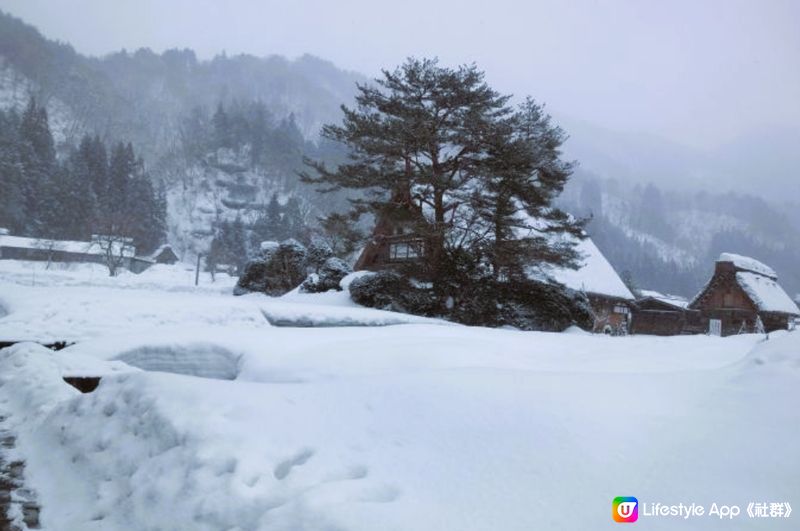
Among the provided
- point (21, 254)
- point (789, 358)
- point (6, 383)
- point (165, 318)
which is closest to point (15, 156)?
point (21, 254)

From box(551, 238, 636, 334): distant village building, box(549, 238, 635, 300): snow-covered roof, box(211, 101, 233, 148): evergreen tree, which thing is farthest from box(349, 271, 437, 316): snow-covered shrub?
box(211, 101, 233, 148): evergreen tree

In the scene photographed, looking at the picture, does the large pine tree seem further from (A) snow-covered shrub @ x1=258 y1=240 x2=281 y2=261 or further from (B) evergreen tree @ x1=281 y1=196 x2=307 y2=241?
(B) evergreen tree @ x1=281 y1=196 x2=307 y2=241

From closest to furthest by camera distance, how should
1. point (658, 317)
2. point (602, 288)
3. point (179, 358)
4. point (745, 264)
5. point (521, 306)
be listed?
point (179, 358) < point (521, 306) < point (602, 288) < point (745, 264) < point (658, 317)

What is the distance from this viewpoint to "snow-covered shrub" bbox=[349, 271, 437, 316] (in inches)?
727

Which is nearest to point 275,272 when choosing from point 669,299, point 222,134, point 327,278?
point 327,278

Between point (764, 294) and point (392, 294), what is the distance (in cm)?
2833

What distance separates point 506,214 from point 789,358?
603 inches

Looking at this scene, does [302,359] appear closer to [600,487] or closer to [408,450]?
[408,450]

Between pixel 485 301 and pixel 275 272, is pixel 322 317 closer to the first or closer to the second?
pixel 485 301

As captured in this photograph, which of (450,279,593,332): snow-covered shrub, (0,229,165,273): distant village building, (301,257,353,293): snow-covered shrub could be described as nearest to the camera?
(450,279,593,332): snow-covered shrub

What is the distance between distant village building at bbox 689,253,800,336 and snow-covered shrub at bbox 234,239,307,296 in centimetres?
2750

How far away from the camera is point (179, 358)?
9.41 m

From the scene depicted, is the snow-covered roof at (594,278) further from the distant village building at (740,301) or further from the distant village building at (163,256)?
the distant village building at (163,256)

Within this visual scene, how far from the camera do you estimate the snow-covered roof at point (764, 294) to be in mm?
31984
